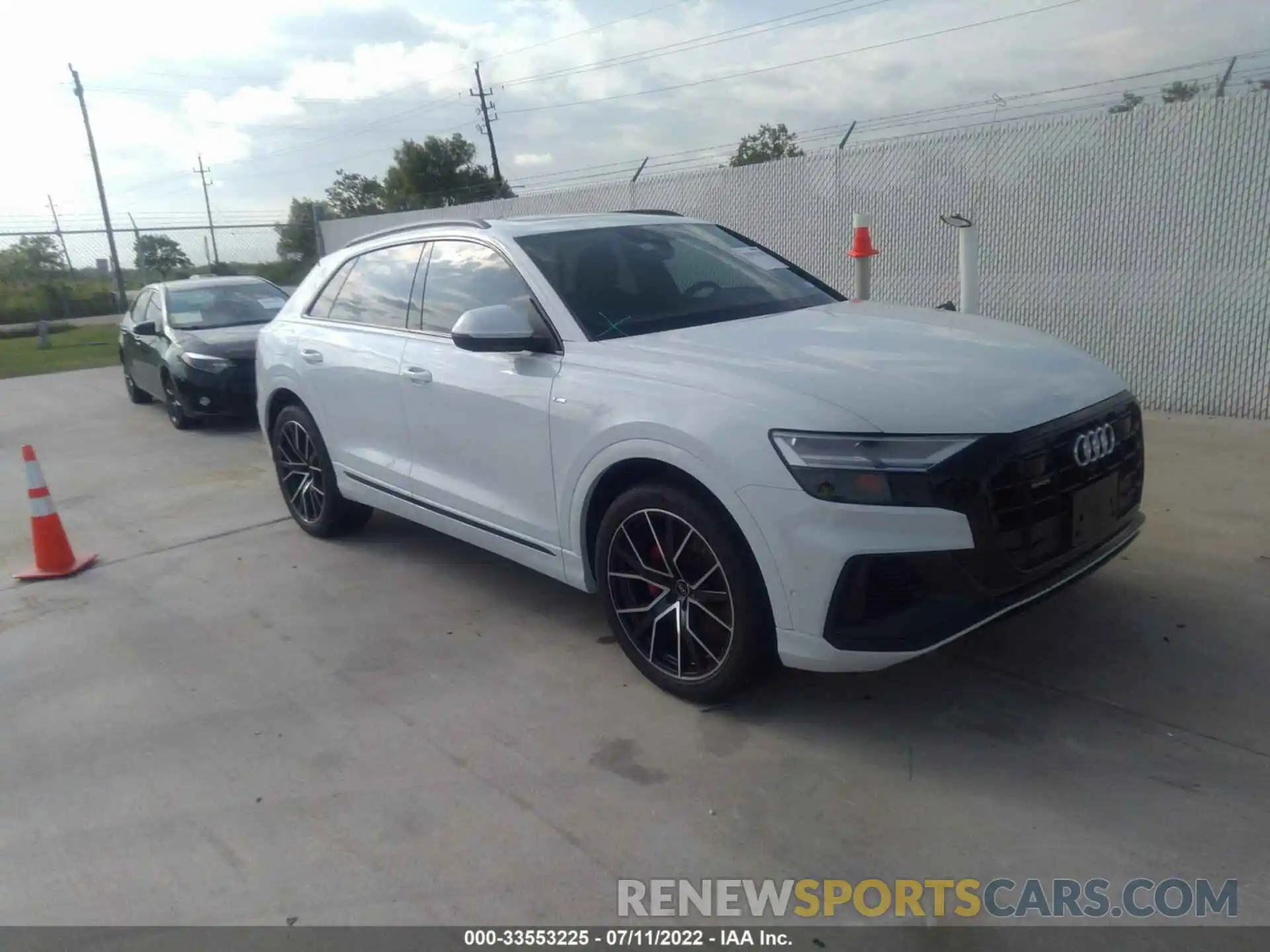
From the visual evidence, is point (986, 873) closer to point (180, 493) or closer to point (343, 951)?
point (343, 951)

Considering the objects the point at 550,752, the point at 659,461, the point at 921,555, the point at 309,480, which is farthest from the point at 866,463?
the point at 309,480

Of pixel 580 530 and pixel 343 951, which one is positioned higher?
pixel 580 530

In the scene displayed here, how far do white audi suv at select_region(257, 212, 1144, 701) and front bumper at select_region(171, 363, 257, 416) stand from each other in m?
5.21

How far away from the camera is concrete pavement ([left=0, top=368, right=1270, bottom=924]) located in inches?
111

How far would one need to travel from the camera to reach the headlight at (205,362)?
390 inches

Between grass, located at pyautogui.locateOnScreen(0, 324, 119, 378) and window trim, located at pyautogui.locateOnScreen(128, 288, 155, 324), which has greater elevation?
window trim, located at pyautogui.locateOnScreen(128, 288, 155, 324)

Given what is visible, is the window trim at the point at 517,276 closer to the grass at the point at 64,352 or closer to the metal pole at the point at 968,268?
the metal pole at the point at 968,268

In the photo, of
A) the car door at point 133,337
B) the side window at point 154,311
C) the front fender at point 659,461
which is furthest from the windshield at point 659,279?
the car door at point 133,337

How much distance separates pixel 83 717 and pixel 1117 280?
7.70 meters

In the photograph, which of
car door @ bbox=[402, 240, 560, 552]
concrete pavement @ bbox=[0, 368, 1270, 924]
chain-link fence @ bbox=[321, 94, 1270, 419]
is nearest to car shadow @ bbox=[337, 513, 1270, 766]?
concrete pavement @ bbox=[0, 368, 1270, 924]

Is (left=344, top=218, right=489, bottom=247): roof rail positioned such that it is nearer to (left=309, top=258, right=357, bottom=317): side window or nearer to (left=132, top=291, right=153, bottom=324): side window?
(left=309, top=258, right=357, bottom=317): side window

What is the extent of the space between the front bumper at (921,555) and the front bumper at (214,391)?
8.05m

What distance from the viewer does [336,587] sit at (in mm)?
5219

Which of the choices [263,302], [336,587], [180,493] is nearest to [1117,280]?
[336,587]
